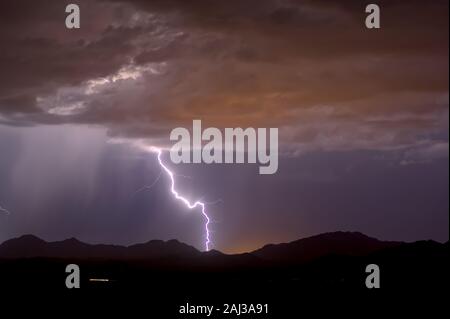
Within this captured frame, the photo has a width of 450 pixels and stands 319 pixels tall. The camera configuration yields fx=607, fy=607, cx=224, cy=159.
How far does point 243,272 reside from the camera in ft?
43.2

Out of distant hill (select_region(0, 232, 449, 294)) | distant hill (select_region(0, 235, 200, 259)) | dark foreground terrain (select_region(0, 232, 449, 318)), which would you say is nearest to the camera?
dark foreground terrain (select_region(0, 232, 449, 318))

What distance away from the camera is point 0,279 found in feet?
39.3

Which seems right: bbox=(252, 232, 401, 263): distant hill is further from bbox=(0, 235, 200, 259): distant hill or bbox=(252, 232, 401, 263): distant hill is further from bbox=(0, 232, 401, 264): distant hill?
bbox=(0, 235, 200, 259): distant hill

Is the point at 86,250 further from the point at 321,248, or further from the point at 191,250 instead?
the point at 321,248

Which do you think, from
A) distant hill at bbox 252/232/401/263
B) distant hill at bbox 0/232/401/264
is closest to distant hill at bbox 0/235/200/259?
distant hill at bbox 0/232/401/264

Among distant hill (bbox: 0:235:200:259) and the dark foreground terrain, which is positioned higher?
distant hill (bbox: 0:235:200:259)

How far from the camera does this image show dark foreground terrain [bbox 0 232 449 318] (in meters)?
10.3

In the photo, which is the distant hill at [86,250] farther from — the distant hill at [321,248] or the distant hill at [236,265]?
the distant hill at [321,248]

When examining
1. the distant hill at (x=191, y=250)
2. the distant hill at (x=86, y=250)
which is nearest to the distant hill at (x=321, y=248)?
the distant hill at (x=191, y=250)

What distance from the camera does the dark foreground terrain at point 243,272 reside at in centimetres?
1030

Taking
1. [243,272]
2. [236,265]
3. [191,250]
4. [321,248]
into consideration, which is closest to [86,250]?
[191,250]

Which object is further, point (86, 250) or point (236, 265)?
point (86, 250)
